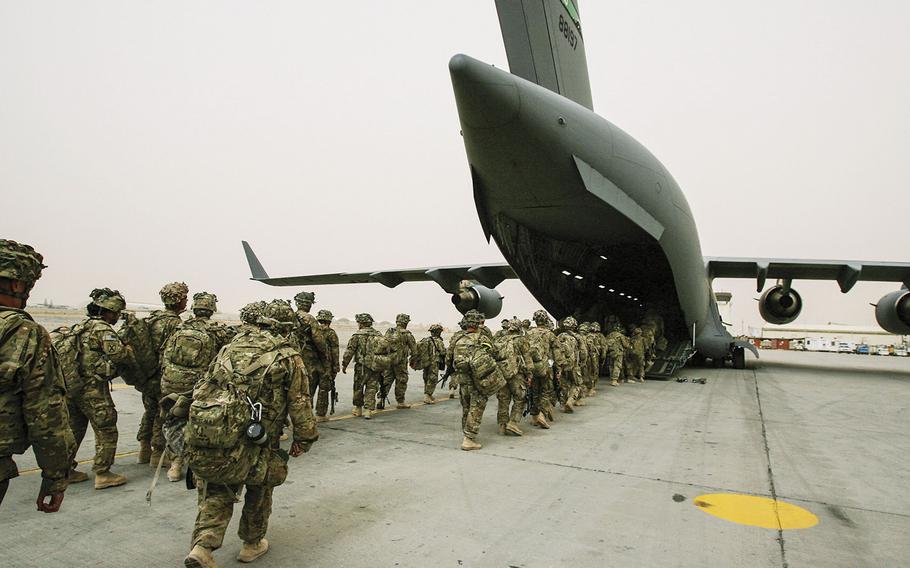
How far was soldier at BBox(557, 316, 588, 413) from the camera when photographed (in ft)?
25.8

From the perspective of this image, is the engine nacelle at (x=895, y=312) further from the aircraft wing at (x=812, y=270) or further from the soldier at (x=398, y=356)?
the soldier at (x=398, y=356)

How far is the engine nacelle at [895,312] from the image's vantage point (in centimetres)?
1465

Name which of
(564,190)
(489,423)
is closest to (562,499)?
(489,423)

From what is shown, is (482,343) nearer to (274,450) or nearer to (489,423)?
(489,423)

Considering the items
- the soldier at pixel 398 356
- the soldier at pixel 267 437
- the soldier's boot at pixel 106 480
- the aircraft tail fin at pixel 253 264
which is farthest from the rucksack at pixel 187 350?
the aircraft tail fin at pixel 253 264

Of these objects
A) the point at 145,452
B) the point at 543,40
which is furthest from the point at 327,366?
the point at 543,40

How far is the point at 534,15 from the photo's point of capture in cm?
884

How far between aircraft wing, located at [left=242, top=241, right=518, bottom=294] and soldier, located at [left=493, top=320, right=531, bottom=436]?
923 centimetres

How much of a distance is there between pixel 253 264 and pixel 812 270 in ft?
57.2

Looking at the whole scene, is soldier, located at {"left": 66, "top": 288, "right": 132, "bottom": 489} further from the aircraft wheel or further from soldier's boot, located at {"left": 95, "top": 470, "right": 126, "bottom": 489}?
the aircraft wheel

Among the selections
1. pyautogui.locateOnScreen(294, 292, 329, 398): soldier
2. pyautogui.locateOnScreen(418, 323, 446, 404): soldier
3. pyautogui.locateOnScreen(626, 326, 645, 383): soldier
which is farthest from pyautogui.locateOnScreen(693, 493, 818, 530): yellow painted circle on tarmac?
pyautogui.locateOnScreen(626, 326, 645, 383): soldier

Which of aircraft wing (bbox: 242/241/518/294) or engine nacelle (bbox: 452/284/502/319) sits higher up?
aircraft wing (bbox: 242/241/518/294)

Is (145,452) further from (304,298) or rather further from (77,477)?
(304,298)

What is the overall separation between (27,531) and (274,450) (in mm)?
1840
